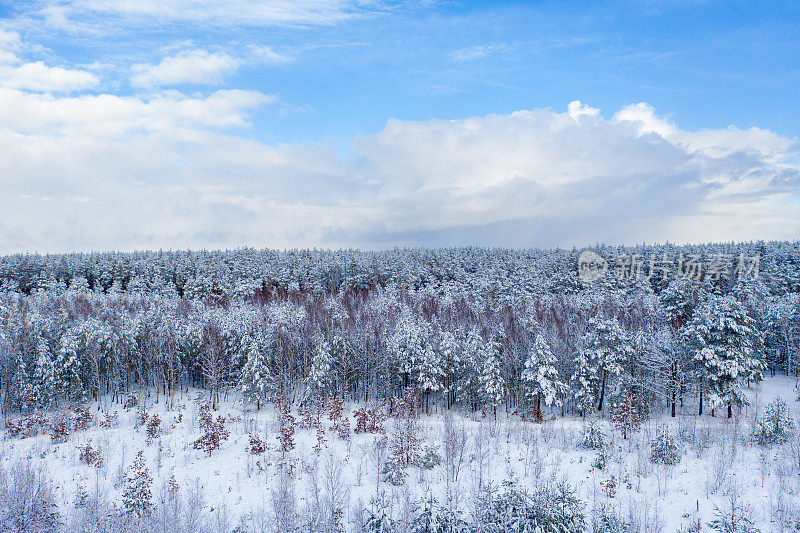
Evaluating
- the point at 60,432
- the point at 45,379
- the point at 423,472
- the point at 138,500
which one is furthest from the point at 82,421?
the point at 423,472

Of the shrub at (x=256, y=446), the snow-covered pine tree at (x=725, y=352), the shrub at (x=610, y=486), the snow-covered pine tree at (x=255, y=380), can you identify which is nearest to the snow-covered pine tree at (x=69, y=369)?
the snow-covered pine tree at (x=255, y=380)

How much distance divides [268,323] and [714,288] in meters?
73.0

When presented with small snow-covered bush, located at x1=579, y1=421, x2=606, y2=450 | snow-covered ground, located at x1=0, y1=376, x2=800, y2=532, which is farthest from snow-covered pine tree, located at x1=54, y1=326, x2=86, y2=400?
small snow-covered bush, located at x1=579, y1=421, x2=606, y2=450

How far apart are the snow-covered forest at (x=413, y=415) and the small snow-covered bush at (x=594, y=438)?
0.15 m

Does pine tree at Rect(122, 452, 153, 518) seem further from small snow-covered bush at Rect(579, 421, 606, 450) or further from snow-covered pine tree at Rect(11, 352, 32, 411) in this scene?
snow-covered pine tree at Rect(11, 352, 32, 411)

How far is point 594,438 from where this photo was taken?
29.4 metres

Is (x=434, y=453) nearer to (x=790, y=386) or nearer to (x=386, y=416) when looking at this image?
(x=386, y=416)

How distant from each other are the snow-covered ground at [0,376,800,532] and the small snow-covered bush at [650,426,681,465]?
0.40 metres

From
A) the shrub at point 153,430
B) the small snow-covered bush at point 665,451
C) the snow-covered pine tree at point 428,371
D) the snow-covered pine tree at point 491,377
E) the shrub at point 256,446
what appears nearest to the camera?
the small snow-covered bush at point 665,451

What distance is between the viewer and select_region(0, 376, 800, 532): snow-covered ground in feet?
72.1

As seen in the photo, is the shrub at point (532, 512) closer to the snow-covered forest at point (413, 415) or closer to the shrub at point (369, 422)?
the snow-covered forest at point (413, 415)

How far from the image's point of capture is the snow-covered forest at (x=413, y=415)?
21.1 m

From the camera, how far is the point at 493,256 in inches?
5217

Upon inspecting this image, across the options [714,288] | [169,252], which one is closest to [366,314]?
[714,288]
